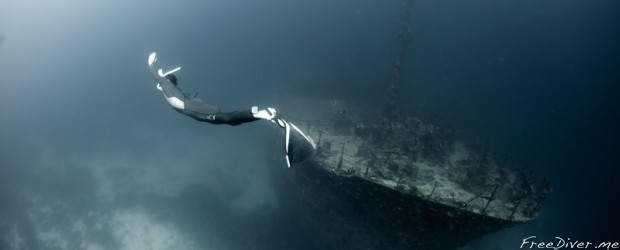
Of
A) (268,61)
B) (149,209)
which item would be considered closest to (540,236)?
(149,209)

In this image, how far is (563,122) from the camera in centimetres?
5766

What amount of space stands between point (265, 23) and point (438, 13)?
38623 mm

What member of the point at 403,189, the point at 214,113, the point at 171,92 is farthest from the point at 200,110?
the point at 403,189

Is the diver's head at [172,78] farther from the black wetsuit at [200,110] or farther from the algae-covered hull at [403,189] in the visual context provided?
the algae-covered hull at [403,189]

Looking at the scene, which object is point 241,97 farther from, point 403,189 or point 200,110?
point 200,110

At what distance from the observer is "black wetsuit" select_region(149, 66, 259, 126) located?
6074 millimetres

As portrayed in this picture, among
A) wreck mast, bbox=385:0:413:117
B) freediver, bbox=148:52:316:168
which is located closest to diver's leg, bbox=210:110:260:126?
freediver, bbox=148:52:316:168

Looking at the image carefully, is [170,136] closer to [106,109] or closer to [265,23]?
[106,109]

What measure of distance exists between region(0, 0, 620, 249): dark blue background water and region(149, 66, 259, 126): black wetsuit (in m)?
15.7

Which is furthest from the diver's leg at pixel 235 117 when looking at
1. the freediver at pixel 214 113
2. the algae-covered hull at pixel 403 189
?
the algae-covered hull at pixel 403 189

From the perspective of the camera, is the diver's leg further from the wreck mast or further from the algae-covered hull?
the wreck mast

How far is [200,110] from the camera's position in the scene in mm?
6664

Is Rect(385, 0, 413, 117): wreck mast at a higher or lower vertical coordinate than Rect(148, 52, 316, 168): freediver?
higher

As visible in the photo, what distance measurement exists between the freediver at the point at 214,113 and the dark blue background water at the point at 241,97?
15.5m
